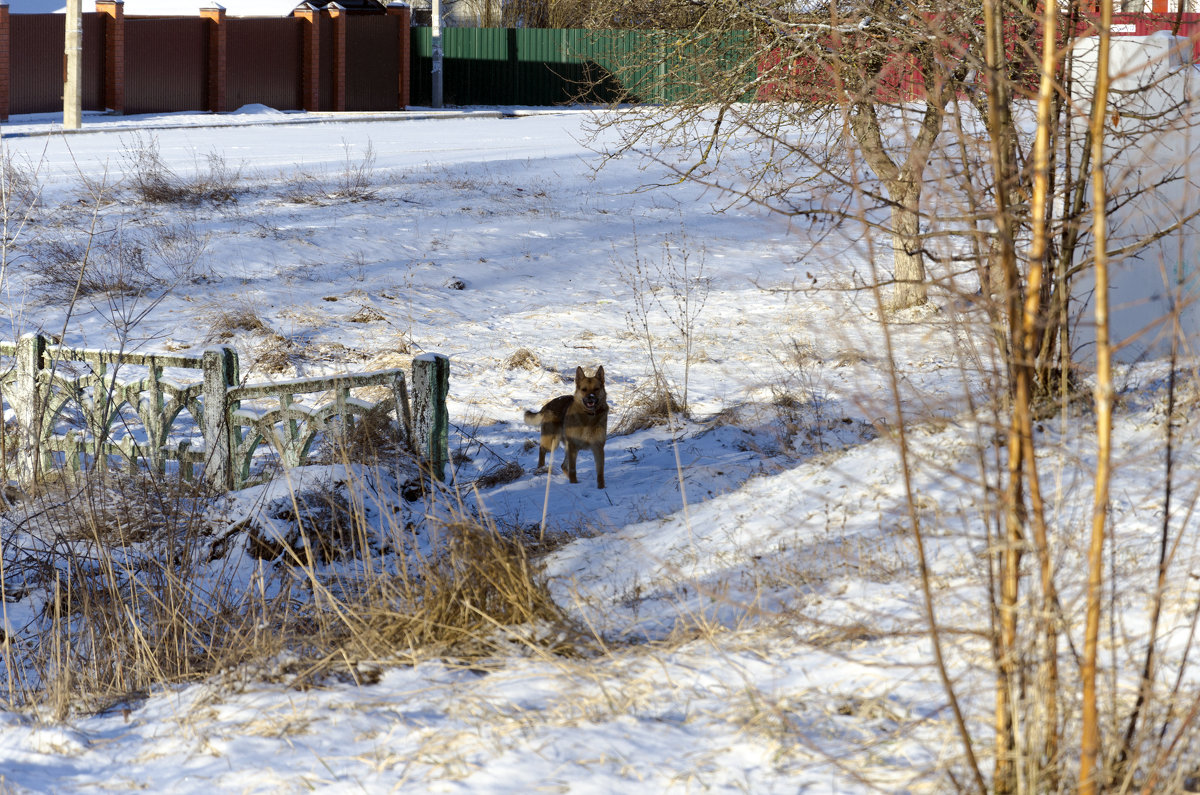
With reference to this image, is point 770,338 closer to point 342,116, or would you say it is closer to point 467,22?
point 342,116

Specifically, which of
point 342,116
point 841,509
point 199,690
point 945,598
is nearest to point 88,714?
point 199,690

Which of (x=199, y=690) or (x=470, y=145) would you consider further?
(x=470, y=145)

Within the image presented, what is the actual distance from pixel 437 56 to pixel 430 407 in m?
27.4

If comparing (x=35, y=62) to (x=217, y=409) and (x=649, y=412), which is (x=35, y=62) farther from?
(x=217, y=409)

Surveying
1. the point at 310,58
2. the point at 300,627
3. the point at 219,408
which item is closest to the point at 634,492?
the point at 219,408

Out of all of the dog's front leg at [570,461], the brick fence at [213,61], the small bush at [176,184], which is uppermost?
the brick fence at [213,61]

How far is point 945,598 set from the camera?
12.5 feet

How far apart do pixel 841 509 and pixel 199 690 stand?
2.98 meters

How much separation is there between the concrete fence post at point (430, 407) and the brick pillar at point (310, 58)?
83.1 feet

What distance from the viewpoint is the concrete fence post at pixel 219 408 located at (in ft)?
22.1

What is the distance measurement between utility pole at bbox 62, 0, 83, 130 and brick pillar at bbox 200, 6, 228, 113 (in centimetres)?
699

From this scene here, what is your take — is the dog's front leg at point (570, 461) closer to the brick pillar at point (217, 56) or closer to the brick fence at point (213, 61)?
the brick fence at point (213, 61)

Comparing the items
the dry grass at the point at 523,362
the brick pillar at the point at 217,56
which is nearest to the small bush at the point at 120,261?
the dry grass at the point at 523,362

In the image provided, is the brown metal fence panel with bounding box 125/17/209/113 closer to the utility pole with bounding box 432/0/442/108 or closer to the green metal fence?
the utility pole with bounding box 432/0/442/108
